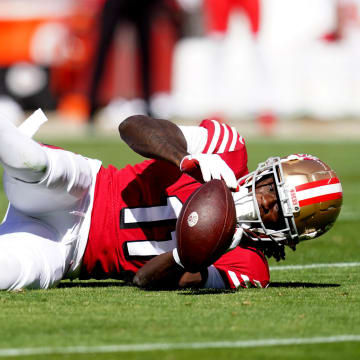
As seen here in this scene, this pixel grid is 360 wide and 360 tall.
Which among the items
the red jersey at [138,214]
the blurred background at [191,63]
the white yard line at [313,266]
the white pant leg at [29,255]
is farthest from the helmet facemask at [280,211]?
the blurred background at [191,63]

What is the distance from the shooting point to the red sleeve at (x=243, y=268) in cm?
422

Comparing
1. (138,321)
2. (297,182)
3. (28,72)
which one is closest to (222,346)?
(138,321)

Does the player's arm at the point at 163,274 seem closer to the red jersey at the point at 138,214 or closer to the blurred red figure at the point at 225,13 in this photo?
the red jersey at the point at 138,214

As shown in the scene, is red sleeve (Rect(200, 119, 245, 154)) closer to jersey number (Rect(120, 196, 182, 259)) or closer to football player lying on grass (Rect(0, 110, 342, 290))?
football player lying on grass (Rect(0, 110, 342, 290))

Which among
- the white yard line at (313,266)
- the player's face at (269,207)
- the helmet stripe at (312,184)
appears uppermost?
the helmet stripe at (312,184)

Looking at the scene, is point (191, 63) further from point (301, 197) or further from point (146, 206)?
point (301, 197)

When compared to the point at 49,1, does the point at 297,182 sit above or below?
below

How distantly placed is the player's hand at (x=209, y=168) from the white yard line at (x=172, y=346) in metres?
0.97

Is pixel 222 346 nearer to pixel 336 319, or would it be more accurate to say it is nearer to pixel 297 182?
pixel 336 319

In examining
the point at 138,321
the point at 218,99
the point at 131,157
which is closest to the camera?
the point at 138,321

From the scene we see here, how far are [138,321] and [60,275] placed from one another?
0.86m

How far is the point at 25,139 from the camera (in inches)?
158

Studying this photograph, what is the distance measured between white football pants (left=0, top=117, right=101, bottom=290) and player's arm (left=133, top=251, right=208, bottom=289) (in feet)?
1.02

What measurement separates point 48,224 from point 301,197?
1100 mm
